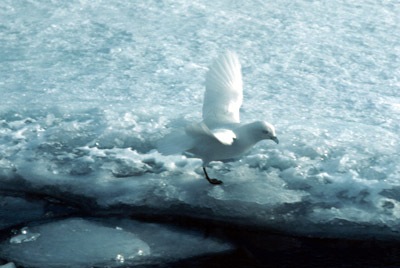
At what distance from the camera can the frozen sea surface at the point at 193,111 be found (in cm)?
279

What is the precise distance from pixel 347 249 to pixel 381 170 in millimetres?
773

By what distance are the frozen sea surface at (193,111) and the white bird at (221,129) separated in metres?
0.30

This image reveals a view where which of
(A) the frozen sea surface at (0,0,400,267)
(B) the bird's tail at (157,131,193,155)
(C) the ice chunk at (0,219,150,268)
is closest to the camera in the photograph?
(C) the ice chunk at (0,219,150,268)

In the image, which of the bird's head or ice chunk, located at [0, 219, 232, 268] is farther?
the bird's head

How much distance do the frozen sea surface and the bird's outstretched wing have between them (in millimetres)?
369

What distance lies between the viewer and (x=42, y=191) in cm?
296

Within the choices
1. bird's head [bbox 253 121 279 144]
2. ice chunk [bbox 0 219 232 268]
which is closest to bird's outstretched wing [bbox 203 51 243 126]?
bird's head [bbox 253 121 279 144]

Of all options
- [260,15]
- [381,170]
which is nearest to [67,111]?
[381,170]

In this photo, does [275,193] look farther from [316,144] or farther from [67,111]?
[67,111]

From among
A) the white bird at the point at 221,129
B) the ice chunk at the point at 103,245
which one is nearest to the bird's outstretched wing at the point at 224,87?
the white bird at the point at 221,129

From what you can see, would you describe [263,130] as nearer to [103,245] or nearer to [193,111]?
[103,245]

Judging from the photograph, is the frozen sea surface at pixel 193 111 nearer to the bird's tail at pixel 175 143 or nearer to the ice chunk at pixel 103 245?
the ice chunk at pixel 103 245

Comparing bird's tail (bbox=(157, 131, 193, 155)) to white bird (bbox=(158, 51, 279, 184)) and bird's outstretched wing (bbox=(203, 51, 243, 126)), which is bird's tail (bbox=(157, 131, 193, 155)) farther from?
bird's outstretched wing (bbox=(203, 51, 243, 126))

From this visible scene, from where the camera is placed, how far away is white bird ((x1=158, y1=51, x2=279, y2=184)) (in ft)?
8.66
